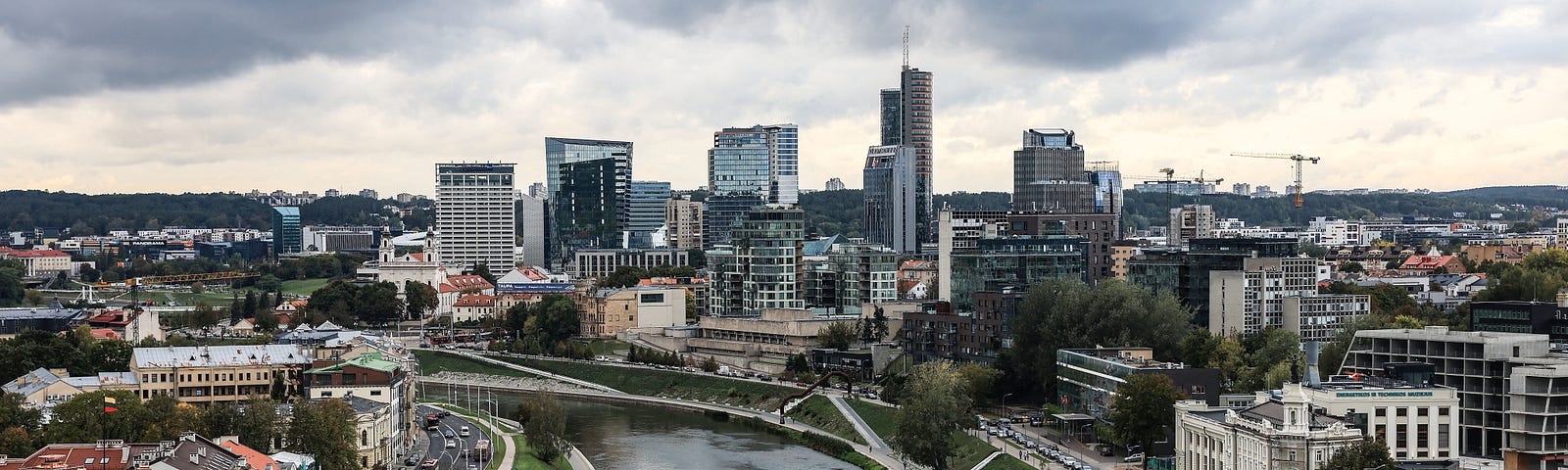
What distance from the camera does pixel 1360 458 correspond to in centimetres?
4709

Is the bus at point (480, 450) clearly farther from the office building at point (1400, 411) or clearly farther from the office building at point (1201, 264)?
the office building at point (1201, 264)

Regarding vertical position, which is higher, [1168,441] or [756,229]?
[756,229]

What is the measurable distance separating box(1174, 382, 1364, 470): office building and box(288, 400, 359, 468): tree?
28.6 metres

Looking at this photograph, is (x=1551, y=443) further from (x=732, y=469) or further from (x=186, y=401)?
(x=186, y=401)

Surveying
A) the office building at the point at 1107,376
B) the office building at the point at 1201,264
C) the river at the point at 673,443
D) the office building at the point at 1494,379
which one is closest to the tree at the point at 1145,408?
the office building at the point at 1107,376

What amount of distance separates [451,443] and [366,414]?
11929 millimetres

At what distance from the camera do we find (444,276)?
167m

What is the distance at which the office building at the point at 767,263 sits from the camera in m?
121

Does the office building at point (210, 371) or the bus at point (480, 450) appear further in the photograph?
the office building at point (210, 371)

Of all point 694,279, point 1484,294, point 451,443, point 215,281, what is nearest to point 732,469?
point 451,443

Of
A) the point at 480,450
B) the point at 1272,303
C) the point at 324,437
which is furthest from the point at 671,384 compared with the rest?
the point at 324,437

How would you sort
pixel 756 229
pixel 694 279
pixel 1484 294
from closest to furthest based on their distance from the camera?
pixel 1484 294 → pixel 756 229 → pixel 694 279

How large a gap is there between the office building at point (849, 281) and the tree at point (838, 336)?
11804mm

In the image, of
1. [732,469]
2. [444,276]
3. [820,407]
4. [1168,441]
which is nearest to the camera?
[1168,441]
